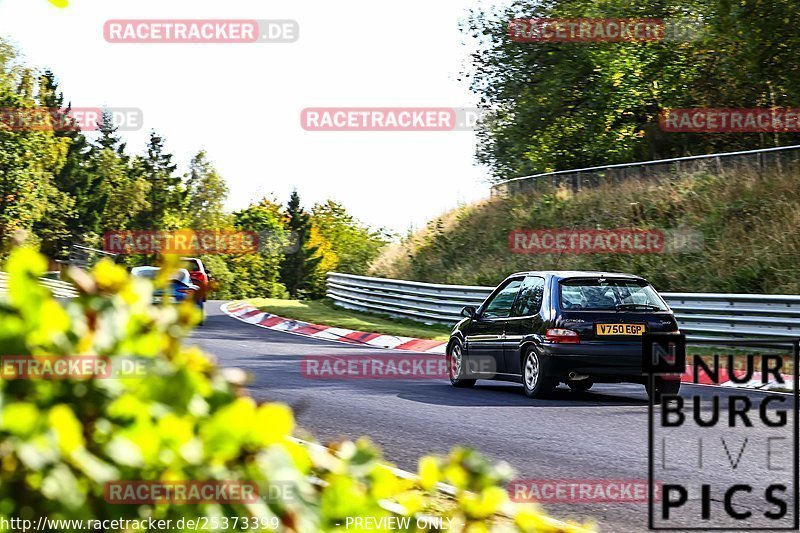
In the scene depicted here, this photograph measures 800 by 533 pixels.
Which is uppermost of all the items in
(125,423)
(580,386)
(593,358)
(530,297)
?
(125,423)

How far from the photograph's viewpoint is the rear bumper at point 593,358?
41.5ft

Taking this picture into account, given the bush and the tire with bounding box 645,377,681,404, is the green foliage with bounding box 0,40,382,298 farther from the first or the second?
the bush

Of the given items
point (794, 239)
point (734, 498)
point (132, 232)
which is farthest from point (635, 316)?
point (132, 232)

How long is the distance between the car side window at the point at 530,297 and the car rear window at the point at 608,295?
0.40m

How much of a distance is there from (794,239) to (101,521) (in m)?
24.1

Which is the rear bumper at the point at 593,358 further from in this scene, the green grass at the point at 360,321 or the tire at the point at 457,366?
the green grass at the point at 360,321

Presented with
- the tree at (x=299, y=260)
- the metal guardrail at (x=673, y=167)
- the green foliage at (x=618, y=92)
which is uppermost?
the green foliage at (x=618, y=92)

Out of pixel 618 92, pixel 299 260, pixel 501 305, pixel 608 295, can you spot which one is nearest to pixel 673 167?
pixel 618 92

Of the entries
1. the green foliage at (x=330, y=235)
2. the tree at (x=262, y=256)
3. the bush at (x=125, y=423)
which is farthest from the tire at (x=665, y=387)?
the green foliage at (x=330, y=235)

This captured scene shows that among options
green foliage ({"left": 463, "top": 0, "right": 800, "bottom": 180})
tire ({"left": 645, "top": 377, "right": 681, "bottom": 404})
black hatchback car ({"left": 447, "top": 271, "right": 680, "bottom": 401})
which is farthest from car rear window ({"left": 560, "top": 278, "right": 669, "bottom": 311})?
green foliage ({"left": 463, "top": 0, "right": 800, "bottom": 180})

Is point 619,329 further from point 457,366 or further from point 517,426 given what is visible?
point 457,366

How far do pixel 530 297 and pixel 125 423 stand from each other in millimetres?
11904

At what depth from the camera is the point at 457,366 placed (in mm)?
15133

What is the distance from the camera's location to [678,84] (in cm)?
3584
